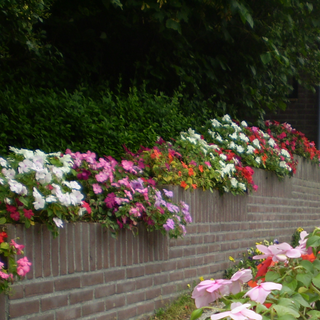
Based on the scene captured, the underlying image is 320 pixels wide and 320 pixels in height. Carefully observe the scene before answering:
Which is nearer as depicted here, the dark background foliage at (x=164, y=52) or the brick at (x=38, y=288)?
the brick at (x=38, y=288)

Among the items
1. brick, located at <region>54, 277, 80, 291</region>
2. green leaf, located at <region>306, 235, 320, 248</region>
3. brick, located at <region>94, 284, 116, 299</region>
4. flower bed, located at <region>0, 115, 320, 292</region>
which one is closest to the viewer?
green leaf, located at <region>306, 235, 320, 248</region>

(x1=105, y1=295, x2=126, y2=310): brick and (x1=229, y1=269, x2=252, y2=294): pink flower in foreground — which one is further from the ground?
(x1=229, y1=269, x2=252, y2=294): pink flower in foreground

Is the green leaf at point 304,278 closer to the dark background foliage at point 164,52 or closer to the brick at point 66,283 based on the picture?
the brick at point 66,283

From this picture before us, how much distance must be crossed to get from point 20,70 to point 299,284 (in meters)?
4.97

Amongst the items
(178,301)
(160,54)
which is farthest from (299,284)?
(160,54)

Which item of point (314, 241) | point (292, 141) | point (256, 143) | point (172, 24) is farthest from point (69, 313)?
point (292, 141)

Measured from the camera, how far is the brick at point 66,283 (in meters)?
2.79

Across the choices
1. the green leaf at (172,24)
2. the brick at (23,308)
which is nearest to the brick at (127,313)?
the brick at (23,308)

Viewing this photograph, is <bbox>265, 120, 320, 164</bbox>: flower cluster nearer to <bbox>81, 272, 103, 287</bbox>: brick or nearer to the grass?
the grass

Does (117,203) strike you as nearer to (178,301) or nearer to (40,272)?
(40,272)

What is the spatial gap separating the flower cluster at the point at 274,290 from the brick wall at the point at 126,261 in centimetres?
144

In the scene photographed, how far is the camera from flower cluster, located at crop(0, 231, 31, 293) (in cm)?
238

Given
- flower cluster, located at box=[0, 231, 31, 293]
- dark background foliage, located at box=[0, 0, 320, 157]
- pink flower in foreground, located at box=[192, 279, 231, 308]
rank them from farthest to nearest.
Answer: dark background foliage, located at box=[0, 0, 320, 157] < flower cluster, located at box=[0, 231, 31, 293] < pink flower in foreground, located at box=[192, 279, 231, 308]

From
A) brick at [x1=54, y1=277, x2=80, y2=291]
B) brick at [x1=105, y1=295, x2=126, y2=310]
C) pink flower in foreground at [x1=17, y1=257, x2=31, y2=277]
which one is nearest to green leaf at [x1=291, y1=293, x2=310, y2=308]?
pink flower in foreground at [x1=17, y1=257, x2=31, y2=277]
